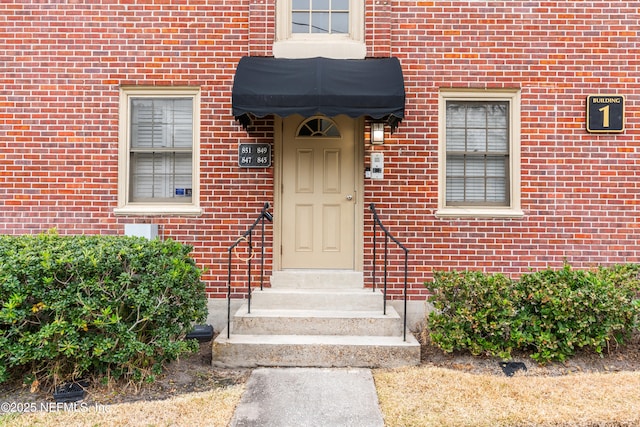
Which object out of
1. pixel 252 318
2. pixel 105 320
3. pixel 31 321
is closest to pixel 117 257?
pixel 105 320

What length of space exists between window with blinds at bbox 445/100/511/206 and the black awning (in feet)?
3.89

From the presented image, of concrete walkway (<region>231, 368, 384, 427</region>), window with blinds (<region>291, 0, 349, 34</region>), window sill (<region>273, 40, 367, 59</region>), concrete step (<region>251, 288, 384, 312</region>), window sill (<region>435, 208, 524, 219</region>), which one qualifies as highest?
window with blinds (<region>291, 0, 349, 34</region>)

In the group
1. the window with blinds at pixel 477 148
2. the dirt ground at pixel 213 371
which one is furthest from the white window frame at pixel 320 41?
the dirt ground at pixel 213 371

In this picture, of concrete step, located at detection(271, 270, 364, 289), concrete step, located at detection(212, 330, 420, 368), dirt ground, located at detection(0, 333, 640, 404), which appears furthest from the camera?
concrete step, located at detection(271, 270, 364, 289)

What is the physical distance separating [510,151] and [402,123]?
1525mm

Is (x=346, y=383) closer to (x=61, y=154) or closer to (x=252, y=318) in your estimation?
(x=252, y=318)

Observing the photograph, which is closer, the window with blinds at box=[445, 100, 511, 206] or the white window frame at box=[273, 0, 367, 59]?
the white window frame at box=[273, 0, 367, 59]

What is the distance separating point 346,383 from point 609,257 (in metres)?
4.08

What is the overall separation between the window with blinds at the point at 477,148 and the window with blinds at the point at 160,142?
3575 mm

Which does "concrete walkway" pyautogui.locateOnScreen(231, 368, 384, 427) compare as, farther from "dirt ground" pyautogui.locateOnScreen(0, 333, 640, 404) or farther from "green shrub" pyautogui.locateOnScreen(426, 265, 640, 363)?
"green shrub" pyautogui.locateOnScreen(426, 265, 640, 363)

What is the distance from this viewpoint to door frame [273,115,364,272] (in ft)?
18.9

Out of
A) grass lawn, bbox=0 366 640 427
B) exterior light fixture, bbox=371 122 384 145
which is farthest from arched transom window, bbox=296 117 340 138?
grass lawn, bbox=0 366 640 427

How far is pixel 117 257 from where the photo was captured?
153 inches

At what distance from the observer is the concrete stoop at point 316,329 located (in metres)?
4.45
